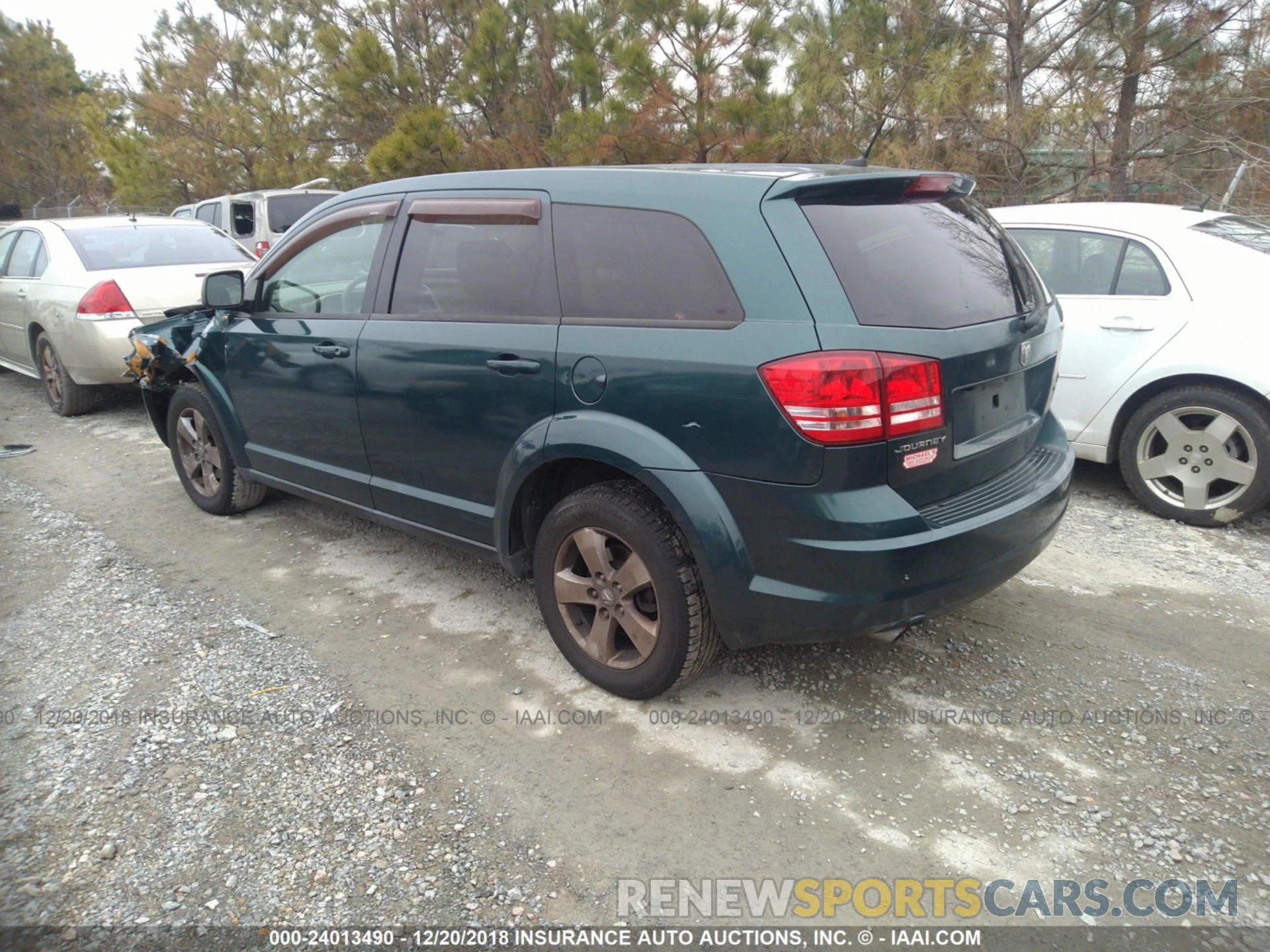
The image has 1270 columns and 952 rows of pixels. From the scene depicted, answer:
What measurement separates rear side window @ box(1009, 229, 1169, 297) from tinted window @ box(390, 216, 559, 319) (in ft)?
10.7

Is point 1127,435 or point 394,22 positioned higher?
point 394,22

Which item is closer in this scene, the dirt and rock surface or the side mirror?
the dirt and rock surface

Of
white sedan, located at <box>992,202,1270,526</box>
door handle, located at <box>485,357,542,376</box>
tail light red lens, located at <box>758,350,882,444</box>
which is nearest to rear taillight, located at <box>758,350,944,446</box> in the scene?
tail light red lens, located at <box>758,350,882,444</box>

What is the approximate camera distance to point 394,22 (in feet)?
45.5

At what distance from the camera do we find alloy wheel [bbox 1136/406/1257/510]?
439cm

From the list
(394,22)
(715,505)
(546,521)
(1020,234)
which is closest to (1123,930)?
(715,505)

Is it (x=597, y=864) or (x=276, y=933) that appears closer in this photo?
(x=276, y=933)

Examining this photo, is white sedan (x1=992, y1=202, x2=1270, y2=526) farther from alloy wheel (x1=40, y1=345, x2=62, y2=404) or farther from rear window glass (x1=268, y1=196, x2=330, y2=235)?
rear window glass (x1=268, y1=196, x2=330, y2=235)

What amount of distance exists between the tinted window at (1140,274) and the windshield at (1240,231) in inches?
10.4

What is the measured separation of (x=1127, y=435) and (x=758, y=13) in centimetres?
740

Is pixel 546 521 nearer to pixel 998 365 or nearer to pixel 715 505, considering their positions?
pixel 715 505

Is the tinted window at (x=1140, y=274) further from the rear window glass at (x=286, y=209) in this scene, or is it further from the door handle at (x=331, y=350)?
the rear window glass at (x=286, y=209)

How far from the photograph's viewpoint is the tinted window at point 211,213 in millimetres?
12805

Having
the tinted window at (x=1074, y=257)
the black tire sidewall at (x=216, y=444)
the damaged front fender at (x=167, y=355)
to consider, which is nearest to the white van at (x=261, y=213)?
the damaged front fender at (x=167, y=355)
